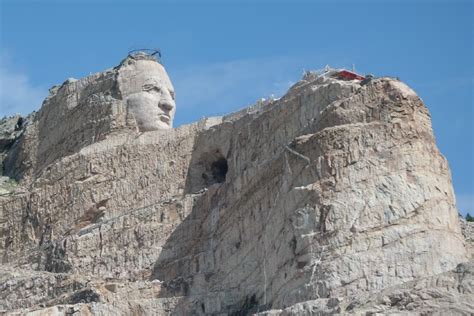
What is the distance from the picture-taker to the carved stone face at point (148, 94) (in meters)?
64.8

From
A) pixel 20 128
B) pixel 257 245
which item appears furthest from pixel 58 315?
pixel 20 128

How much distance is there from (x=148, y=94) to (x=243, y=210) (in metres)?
11.6

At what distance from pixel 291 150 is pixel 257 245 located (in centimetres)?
313

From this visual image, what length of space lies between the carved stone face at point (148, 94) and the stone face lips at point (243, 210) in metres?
0.54

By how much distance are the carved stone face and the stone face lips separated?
1.78ft

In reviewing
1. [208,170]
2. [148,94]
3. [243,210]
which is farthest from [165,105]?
[243,210]

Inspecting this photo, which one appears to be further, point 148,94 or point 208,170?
point 148,94

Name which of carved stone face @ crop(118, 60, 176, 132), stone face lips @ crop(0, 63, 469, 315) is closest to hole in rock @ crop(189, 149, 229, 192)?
stone face lips @ crop(0, 63, 469, 315)

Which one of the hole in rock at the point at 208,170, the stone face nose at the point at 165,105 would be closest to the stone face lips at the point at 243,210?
the hole in rock at the point at 208,170

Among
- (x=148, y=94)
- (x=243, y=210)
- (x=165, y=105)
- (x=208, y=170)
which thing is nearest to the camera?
(x=243, y=210)

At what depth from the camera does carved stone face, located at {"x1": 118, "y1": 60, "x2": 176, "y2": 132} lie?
64.8m

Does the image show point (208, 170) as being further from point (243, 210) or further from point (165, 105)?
point (243, 210)

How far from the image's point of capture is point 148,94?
65.4 metres

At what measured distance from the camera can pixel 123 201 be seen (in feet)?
203
